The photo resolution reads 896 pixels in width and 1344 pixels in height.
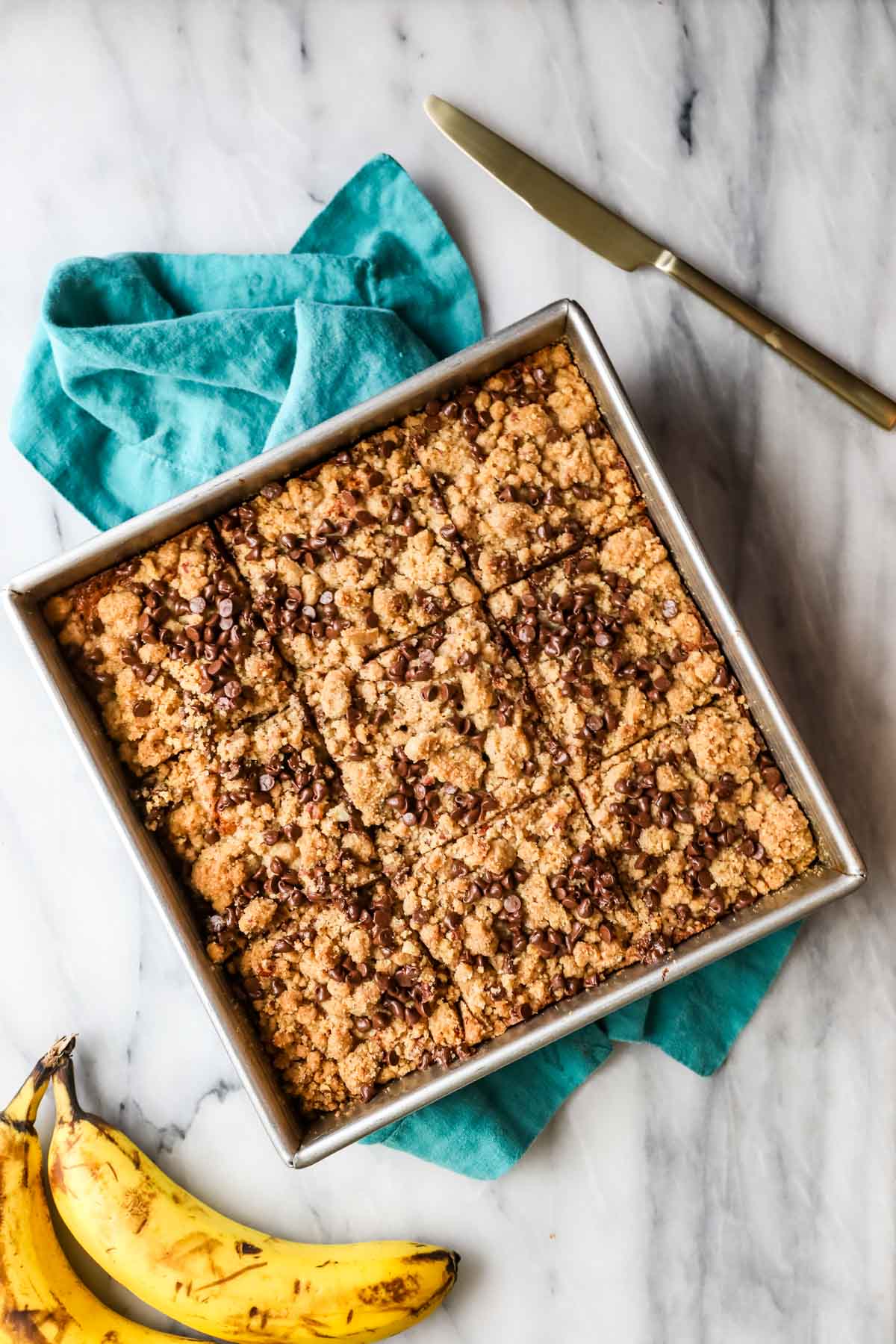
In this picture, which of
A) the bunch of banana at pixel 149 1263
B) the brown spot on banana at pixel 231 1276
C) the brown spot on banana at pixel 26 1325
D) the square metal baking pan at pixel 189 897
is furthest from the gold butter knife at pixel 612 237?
the brown spot on banana at pixel 26 1325

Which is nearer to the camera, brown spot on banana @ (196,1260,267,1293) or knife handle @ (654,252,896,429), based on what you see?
brown spot on banana @ (196,1260,267,1293)

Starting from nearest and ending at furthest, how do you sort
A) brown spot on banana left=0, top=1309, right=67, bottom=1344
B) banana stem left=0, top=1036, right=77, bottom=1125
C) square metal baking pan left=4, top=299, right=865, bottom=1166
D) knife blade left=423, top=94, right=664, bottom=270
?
square metal baking pan left=4, top=299, right=865, bottom=1166 → brown spot on banana left=0, top=1309, right=67, bottom=1344 → banana stem left=0, top=1036, right=77, bottom=1125 → knife blade left=423, top=94, right=664, bottom=270

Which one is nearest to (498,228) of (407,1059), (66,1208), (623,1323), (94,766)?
(94,766)

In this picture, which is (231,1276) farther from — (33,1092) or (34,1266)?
(33,1092)

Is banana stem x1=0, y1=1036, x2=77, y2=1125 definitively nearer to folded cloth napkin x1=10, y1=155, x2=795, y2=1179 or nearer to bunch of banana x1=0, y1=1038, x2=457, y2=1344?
bunch of banana x1=0, y1=1038, x2=457, y2=1344

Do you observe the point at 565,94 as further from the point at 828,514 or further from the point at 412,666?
the point at 412,666

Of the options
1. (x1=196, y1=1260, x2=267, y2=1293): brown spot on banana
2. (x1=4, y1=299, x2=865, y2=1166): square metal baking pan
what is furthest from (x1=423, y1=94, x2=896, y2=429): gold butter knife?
(x1=196, y1=1260, x2=267, y2=1293): brown spot on banana

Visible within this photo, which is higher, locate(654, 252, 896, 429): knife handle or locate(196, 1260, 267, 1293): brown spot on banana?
locate(654, 252, 896, 429): knife handle
